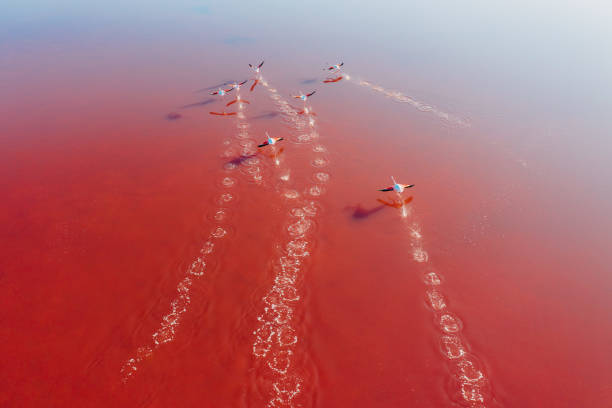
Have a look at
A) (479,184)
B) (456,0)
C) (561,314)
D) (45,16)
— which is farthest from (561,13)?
(45,16)

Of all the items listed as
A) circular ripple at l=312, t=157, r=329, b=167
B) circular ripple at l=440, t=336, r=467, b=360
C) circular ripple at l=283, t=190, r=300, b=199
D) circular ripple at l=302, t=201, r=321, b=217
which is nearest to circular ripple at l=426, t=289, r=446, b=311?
circular ripple at l=440, t=336, r=467, b=360

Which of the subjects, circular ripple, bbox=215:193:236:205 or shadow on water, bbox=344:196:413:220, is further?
circular ripple, bbox=215:193:236:205

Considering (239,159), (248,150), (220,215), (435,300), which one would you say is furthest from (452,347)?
(248,150)

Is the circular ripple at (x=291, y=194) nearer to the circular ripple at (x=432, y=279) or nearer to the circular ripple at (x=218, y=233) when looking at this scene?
the circular ripple at (x=218, y=233)

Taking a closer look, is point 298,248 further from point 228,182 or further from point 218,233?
point 228,182

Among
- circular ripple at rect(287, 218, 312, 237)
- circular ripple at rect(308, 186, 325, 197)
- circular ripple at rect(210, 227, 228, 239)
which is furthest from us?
circular ripple at rect(308, 186, 325, 197)

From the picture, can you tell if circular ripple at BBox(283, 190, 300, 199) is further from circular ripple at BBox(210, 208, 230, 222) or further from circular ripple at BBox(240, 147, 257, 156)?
circular ripple at BBox(240, 147, 257, 156)

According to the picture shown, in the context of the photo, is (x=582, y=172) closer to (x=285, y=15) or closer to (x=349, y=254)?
(x=349, y=254)
